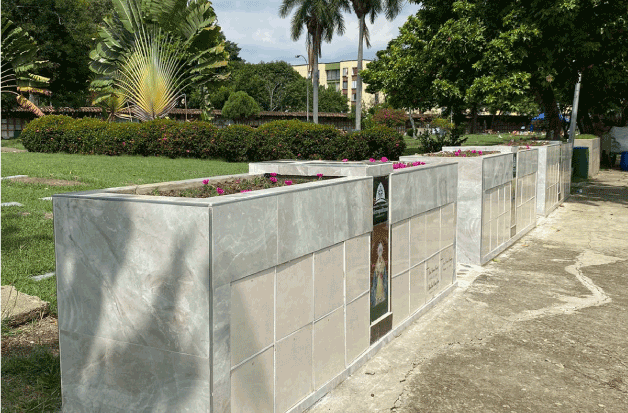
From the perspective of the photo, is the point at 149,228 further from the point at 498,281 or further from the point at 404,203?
the point at 498,281

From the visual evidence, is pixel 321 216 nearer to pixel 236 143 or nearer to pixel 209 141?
pixel 236 143

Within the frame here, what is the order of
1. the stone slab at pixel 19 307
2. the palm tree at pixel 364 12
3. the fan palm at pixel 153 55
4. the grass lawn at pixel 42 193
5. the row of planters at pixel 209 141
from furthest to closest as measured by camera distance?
the palm tree at pixel 364 12 → the fan palm at pixel 153 55 → the row of planters at pixel 209 141 → the grass lawn at pixel 42 193 → the stone slab at pixel 19 307

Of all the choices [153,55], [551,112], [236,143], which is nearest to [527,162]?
[551,112]

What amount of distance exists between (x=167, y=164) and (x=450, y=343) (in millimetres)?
14895

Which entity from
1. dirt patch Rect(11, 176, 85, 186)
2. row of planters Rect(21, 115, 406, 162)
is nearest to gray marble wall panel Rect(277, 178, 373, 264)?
dirt patch Rect(11, 176, 85, 186)

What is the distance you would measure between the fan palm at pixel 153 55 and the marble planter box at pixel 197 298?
79.3ft

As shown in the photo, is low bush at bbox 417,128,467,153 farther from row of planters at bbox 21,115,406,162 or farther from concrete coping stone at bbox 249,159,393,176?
concrete coping stone at bbox 249,159,393,176

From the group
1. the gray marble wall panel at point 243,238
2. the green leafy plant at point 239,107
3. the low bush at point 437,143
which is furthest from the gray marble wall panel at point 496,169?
the green leafy plant at point 239,107

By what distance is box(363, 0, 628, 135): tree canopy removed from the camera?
17.2 m

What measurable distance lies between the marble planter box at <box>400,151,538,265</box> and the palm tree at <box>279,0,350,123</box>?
38.5 metres

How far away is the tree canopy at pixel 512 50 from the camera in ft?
56.4

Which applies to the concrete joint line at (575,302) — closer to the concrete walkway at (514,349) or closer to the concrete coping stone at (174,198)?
the concrete walkway at (514,349)

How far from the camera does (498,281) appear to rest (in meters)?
8.49

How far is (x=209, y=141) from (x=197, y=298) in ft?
66.4
